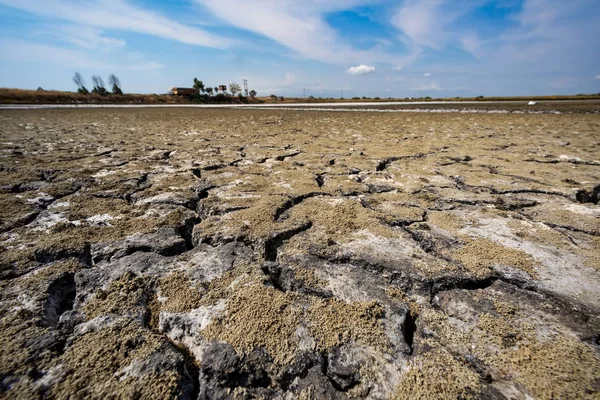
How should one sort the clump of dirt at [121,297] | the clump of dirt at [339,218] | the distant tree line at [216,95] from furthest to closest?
the distant tree line at [216,95] < the clump of dirt at [339,218] < the clump of dirt at [121,297]

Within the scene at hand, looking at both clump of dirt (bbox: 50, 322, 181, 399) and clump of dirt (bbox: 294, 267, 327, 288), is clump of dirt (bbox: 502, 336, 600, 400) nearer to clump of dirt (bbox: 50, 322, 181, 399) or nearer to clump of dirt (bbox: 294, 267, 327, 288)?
clump of dirt (bbox: 294, 267, 327, 288)

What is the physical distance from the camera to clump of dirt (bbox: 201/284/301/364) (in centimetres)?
102

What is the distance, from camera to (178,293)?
4.30 ft

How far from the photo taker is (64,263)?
150 cm

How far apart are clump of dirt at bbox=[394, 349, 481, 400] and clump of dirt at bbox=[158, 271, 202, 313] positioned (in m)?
0.89

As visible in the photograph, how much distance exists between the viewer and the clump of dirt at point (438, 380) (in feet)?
2.83

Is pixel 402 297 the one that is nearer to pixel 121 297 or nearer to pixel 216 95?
pixel 121 297

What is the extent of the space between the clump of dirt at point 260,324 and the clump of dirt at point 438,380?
40cm

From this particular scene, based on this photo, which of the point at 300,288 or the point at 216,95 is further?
the point at 216,95

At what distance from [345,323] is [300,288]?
11.7 inches

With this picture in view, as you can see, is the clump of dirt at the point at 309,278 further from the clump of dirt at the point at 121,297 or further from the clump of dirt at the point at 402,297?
the clump of dirt at the point at 121,297

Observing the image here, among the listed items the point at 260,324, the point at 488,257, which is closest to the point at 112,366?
the point at 260,324

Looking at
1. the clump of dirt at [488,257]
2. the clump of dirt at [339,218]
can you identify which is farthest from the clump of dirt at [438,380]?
the clump of dirt at [339,218]

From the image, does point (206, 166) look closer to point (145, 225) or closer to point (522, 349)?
point (145, 225)
